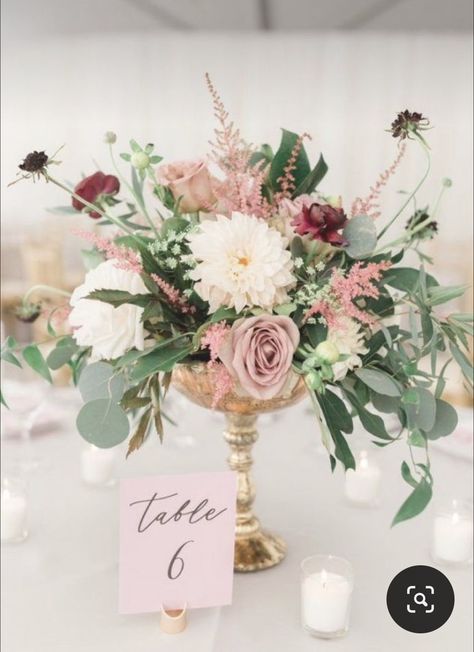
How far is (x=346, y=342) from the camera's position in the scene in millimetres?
911

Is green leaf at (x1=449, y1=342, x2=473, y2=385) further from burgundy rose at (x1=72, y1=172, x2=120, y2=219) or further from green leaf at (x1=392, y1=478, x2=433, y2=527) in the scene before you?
burgundy rose at (x1=72, y1=172, x2=120, y2=219)

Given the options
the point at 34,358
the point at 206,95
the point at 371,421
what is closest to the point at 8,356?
the point at 34,358

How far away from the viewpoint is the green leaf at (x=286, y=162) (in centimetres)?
103

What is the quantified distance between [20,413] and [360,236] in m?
0.81

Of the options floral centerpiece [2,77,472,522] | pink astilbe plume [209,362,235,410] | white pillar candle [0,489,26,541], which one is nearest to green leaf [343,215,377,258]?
floral centerpiece [2,77,472,522]

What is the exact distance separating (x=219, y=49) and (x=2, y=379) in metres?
3.30

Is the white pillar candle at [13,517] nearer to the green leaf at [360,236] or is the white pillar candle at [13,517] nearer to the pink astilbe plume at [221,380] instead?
the pink astilbe plume at [221,380]

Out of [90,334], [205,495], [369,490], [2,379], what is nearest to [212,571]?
[205,495]

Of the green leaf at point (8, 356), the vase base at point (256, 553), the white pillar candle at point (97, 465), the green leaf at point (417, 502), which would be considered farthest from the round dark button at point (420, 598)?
the white pillar candle at point (97, 465)

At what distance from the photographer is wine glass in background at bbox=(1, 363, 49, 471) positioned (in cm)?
137

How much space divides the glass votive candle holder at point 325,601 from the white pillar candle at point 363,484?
1.11 ft

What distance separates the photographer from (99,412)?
86 cm

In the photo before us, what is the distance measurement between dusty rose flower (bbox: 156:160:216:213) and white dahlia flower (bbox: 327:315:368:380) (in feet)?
0.77

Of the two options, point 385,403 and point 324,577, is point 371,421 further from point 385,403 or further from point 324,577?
point 324,577
